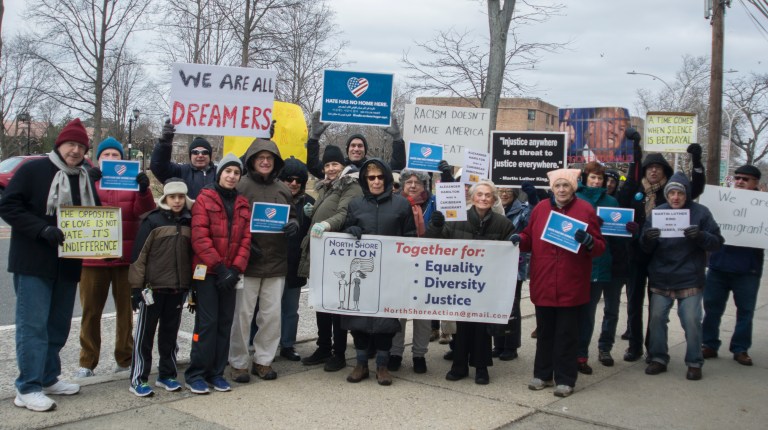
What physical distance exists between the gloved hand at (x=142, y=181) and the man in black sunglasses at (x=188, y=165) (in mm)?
266

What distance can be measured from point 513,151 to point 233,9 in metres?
16.5

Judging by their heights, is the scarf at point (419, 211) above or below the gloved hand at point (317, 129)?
below

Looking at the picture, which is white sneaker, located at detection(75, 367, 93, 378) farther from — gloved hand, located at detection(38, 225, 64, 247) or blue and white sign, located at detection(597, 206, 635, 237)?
blue and white sign, located at detection(597, 206, 635, 237)

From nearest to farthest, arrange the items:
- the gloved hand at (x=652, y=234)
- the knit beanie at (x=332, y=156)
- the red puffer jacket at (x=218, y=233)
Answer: the red puffer jacket at (x=218, y=233)
the gloved hand at (x=652, y=234)
the knit beanie at (x=332, y=156)

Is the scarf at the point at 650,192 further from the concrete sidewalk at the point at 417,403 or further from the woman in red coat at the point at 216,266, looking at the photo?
the woman in red coat at the point at 216,266

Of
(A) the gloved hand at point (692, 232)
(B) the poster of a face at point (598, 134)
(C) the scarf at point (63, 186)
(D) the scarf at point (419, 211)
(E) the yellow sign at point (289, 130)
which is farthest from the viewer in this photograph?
(E) the yellow sign at point (289, 130)

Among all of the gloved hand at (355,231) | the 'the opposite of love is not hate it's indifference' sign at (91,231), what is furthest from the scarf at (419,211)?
the 'the opposite of love is not hate it's indifference' sign at (91,231)

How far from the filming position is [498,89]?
10625mm

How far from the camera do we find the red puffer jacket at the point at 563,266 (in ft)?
19.5

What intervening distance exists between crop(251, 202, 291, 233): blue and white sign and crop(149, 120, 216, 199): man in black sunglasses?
29.7 inches

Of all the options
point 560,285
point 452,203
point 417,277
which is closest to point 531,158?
point 452,203

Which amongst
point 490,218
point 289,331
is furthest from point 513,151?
point 289,331

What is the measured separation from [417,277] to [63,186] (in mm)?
3005

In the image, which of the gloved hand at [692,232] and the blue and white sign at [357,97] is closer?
the gloved hand at [692,232]
